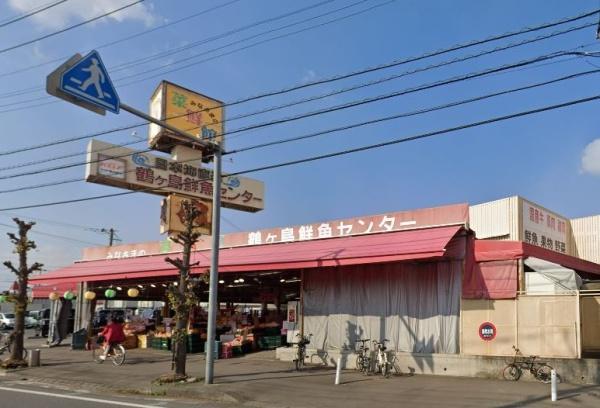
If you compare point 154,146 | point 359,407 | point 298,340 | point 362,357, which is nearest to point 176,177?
point 154,146

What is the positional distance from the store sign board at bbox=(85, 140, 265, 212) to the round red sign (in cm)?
997

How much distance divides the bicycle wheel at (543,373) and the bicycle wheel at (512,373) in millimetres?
414

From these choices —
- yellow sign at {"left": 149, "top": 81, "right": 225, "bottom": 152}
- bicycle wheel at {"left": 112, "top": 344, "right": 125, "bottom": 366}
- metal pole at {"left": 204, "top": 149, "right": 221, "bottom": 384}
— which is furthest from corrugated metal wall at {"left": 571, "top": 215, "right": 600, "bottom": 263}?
bicycle wheel at {"left": 112, "top": 344, "right": 125, "bottom": 366}

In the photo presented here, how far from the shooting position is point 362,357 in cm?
1723

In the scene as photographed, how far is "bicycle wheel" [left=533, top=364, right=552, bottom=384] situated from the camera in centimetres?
1463

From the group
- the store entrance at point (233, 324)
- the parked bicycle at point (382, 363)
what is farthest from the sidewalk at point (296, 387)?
the store entrance at point (233, 324)

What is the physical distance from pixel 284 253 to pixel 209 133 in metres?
7.95

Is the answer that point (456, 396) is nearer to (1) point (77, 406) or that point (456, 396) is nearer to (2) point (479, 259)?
(2) point (479, 259)

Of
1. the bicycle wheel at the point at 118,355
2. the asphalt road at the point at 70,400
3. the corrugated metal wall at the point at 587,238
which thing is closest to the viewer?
the asphalt road at the point at 70,400

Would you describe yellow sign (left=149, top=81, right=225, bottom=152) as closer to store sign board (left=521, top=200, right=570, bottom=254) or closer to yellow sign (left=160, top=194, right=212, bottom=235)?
yellow sign (left=160, top=194, right=212, bottom=235)

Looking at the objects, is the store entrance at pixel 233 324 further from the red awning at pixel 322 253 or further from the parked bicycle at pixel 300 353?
the parked bicycle at pixel 300 353

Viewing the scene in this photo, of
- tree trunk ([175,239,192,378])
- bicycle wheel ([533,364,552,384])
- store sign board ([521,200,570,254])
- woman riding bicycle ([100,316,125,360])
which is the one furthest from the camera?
store sign board ([521,200,570,254])

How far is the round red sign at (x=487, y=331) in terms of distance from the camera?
16062 millimetres

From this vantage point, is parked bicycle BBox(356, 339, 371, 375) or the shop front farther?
parked bicycle BBox(356, 339, 371, 375)
